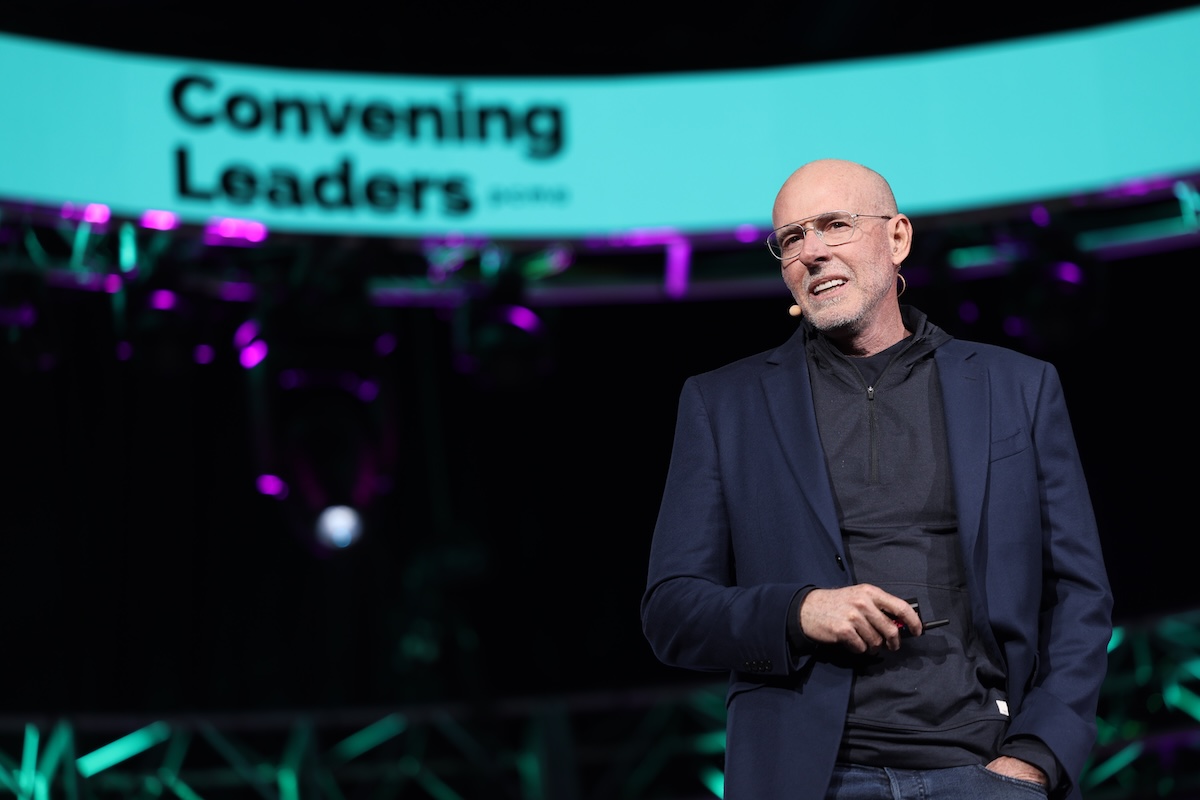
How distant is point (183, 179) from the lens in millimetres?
5035

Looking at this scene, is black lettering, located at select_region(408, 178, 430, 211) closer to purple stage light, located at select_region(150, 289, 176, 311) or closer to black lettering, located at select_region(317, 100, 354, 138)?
black lettering, located at select_region(317, 100, 354, 138)

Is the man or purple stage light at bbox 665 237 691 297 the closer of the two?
the man

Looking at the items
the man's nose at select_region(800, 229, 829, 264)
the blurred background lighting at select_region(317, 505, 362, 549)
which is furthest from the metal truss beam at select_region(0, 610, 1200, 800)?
the man's nose at select_region(800, 229, 829, 264)

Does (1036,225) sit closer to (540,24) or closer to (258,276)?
(540,24)

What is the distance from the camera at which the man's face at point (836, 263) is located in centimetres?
207

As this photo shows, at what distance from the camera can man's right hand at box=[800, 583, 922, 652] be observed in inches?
67.2

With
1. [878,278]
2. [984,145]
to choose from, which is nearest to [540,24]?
[984,145]

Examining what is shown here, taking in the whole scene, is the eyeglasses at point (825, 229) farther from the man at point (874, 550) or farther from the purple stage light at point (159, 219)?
the purple stage light at point (159, 219)

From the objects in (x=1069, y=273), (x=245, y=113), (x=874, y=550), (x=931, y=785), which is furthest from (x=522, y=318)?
(x=931, y=785)

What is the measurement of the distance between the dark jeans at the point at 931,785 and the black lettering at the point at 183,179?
3.82 metres

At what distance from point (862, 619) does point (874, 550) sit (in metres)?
0.22

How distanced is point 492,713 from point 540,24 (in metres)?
3.03

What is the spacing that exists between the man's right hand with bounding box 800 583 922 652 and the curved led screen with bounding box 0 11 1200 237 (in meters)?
3.65

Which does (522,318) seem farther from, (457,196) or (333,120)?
(333,120)
